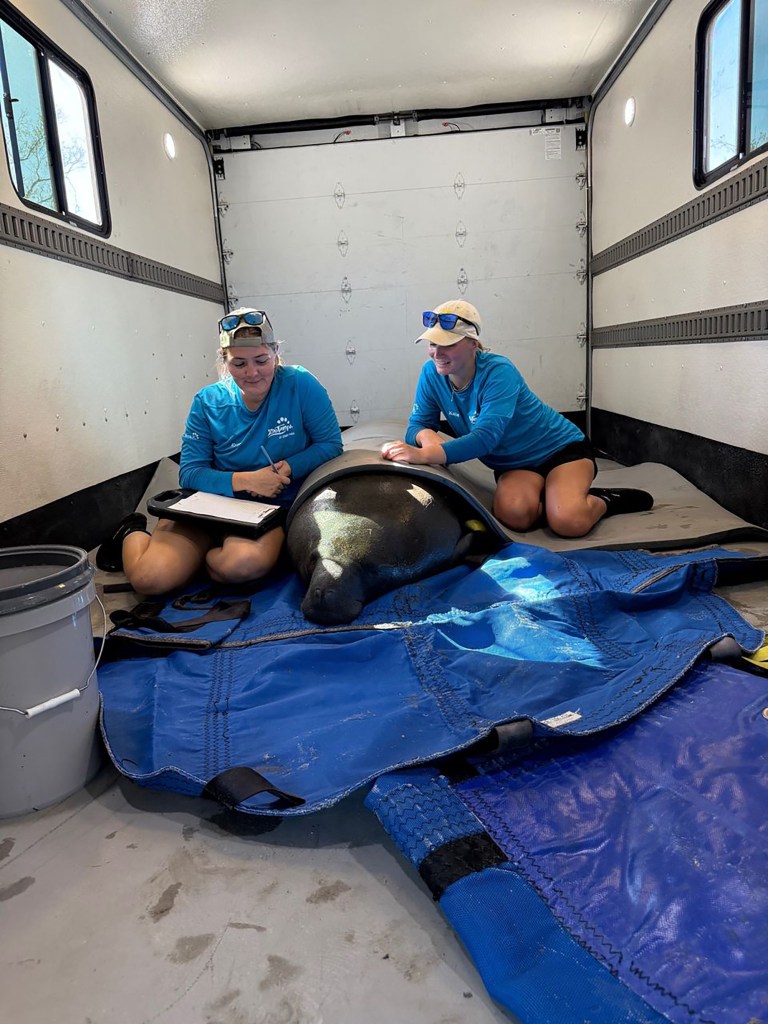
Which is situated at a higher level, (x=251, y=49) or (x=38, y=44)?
A: (x=251, y=49)

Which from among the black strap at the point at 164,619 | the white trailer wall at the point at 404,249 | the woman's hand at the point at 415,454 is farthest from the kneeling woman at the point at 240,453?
the white trailer wall at the point at 404,249

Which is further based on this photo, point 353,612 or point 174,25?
point 174,25

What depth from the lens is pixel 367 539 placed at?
277 centimetres

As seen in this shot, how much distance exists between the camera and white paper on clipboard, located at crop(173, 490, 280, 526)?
2.94 meters

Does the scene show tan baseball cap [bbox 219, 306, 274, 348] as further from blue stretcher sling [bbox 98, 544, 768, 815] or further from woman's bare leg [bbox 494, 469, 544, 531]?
woman's bare leg [bbox 494, 469, 544, 531]

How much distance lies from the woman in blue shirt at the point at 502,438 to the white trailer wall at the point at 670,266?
30.8 inches

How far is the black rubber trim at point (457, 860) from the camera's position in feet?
4.50

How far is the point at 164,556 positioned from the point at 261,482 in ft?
1.73

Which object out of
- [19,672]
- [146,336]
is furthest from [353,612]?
[146,336]

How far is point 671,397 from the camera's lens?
450cm

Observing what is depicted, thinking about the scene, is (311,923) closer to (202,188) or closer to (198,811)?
(198,811)

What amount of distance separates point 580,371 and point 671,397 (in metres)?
1.79

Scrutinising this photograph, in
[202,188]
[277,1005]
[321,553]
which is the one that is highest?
[202,188]

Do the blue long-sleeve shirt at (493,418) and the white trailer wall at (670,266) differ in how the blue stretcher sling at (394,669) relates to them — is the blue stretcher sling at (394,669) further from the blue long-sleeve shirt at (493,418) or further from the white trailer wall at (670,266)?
the white trailer wall at (670,266)
